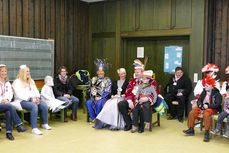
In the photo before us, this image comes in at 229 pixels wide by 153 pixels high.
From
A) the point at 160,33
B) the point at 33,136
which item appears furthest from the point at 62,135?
the point at 160,33

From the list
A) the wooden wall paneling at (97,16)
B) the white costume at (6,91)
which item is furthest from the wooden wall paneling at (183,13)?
the white costume at (6,91)

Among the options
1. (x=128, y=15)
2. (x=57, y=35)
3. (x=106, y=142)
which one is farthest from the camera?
(x=128, y=15)

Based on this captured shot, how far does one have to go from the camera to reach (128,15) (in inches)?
281

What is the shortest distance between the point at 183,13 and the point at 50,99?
3.31 metres

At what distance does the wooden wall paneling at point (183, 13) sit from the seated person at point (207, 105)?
1884mm

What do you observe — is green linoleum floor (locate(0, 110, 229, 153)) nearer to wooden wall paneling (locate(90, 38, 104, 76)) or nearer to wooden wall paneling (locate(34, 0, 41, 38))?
wooden wall paneling (locate(34, 0, 41, 38))

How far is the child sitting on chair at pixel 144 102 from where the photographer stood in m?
4.96

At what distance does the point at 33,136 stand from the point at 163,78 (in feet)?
11.2

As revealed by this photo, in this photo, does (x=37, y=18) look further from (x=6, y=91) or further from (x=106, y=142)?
(x=106, y=142)

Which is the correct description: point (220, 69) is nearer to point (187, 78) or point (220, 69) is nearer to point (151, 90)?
point (187, 78)

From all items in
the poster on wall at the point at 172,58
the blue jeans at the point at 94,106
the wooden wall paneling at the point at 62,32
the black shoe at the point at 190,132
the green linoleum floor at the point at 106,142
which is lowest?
the green linoleum floor at the point at 106,142

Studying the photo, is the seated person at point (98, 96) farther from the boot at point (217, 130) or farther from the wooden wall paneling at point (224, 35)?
the wooden wall paneling at point (224, 35)

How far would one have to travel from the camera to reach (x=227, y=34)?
19.5ft

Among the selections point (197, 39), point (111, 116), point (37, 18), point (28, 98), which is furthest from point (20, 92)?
point (197, 39)
